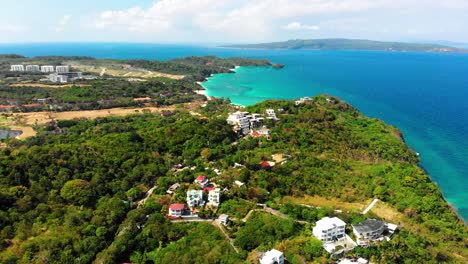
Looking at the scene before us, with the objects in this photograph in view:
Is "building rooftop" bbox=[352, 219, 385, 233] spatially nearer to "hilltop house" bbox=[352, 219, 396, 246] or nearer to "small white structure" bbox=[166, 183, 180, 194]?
"hilltop house" bbox=[352, 219, 396, 246]

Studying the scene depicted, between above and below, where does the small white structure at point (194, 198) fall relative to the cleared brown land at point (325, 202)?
above

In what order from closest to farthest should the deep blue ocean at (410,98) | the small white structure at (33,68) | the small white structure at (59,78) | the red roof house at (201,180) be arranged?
A: 1. the red roof house at (201,180)
2. the deep blue ocean at (410,98)
3. the small white structure at (59,78)
4. the small white structure at (33,68)

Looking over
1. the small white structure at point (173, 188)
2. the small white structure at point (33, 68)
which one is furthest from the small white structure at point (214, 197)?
the small white structure at point (33, 68)

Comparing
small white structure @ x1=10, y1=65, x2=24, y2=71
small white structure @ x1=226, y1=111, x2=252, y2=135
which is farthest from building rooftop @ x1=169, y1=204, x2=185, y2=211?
small white structure @ x1=10, y1=65, x2=24, y2=71

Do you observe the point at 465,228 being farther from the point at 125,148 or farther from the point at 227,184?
the point at 125,148

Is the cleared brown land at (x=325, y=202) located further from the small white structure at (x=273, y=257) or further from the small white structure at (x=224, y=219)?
the small white structure at (x=273, y=257)

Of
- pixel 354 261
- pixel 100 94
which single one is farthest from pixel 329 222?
pixel 100 94
